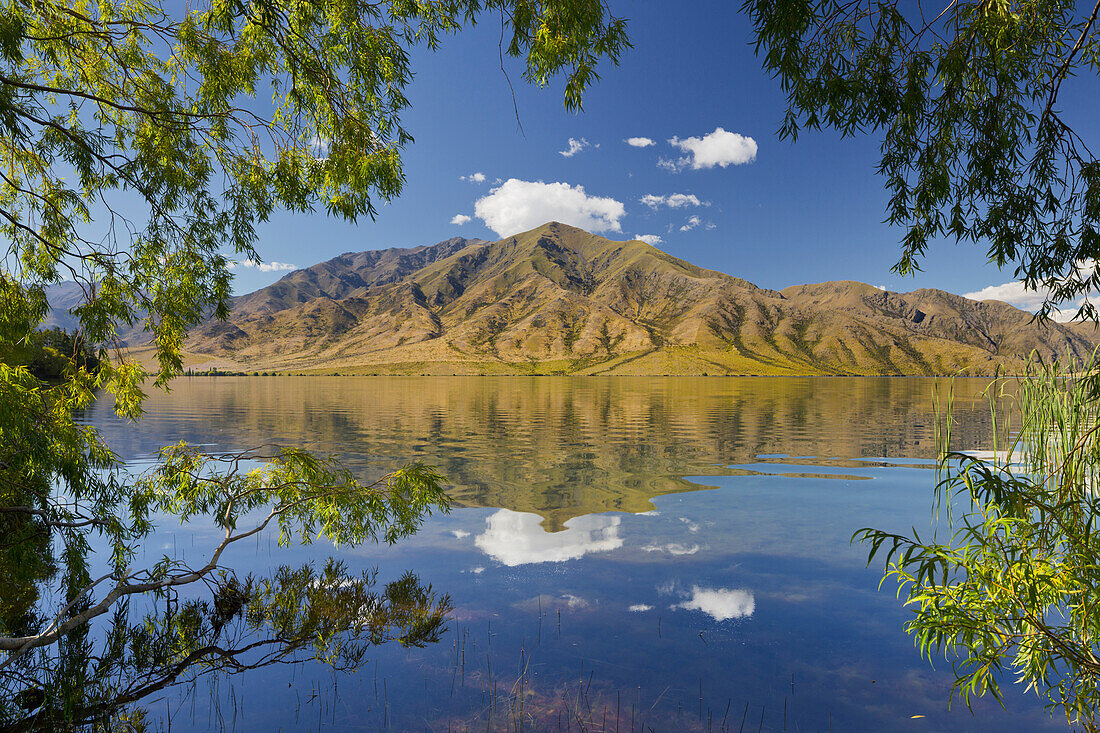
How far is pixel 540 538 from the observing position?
55.2ft

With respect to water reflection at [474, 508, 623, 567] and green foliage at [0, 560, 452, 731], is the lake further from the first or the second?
green foliage at [0, 560, 452, 731]

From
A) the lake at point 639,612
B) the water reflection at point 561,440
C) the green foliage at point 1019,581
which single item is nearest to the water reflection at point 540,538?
the lake at point 639,612

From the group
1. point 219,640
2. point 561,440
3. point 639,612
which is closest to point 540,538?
point 639,612

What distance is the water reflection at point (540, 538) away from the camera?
15.3 metres

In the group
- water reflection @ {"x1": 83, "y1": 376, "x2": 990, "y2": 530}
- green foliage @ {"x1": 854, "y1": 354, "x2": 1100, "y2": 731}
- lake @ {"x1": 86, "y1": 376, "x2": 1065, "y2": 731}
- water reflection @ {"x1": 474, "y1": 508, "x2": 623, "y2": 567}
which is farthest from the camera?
water reflection @ {"x1": 83, "y1": 376, "x2": 990, "y2": 530}

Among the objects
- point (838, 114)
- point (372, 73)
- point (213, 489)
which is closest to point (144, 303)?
point (213, 489)

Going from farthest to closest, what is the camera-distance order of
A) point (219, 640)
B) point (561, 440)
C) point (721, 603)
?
point (561, 440), point (721, 603), point (219, 640)

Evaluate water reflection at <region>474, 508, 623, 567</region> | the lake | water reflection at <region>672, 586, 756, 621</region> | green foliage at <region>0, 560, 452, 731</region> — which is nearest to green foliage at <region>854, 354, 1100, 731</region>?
the lake

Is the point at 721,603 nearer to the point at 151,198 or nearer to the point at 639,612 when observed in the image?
the point at 639,612

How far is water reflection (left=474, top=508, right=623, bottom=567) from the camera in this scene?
50.1 feet

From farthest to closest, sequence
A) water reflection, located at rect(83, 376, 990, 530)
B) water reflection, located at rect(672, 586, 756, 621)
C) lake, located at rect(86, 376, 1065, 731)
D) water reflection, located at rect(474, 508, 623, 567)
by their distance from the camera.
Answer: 1. water reflection, located at rect(83, 376, 990, 530)
2. water reflection, located at rect(474, 508, 623, 567)
3. water reflection, located at rect(672, 586, 756, 621)
4. lake, located at rect(86, 376, 1065, 731)

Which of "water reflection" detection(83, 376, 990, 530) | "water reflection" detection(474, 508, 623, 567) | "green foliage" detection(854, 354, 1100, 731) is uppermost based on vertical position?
"green foliage" detection(854, 354, 1100, 731)

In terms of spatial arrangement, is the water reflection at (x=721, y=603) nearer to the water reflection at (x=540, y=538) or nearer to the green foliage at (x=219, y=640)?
the water reflection at (x=540, y=538)

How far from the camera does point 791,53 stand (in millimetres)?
7168
